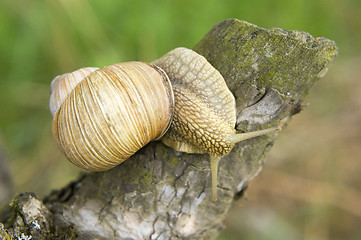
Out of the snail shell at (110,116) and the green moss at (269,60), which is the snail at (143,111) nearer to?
the snail shell at (110,116)

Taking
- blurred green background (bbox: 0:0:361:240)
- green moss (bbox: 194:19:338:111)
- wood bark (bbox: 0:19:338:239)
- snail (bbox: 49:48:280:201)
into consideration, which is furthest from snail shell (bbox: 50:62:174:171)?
blurred green background (bbox: 0:0:361:240)

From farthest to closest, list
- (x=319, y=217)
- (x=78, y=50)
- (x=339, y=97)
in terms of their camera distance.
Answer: (x=339, y=97) < (x=78, y=50) < (x=319, y=217)

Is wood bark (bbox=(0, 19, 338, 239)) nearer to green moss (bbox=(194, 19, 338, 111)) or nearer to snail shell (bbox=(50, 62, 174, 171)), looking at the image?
green moss (bbox=(194, 19, 338, 111))

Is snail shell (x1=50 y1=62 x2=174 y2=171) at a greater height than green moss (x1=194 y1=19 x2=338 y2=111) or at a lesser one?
lesser

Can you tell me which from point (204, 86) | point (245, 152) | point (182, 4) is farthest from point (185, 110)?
point (182, 4)

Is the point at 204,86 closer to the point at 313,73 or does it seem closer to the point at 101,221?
the point at 313,73

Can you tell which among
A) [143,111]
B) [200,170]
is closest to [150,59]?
[143,111]
